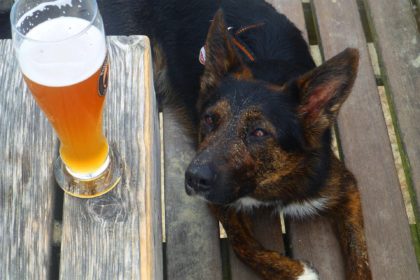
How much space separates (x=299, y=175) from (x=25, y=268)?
1.52m

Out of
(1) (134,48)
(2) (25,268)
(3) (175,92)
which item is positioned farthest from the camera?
(3) (175,92)

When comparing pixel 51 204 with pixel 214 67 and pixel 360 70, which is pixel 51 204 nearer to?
pixel 214 67

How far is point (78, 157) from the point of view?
55.3 inches

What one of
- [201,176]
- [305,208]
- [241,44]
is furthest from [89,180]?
[241,44]

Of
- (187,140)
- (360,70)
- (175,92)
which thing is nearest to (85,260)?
(187,140)

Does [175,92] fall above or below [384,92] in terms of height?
above

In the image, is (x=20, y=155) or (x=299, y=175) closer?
(x=20, y=155)

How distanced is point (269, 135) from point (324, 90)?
0.99 feet

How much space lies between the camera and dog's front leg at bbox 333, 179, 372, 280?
8.48 ft

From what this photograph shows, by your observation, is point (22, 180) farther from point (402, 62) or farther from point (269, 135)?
point (402, 62)

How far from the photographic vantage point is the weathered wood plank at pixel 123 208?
1.38 m

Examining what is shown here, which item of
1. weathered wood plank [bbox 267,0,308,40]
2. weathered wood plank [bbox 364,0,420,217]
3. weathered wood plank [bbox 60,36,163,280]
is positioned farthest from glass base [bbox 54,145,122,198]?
weathered wood plank [bbox 267,0,308,40]

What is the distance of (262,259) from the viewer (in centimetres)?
256

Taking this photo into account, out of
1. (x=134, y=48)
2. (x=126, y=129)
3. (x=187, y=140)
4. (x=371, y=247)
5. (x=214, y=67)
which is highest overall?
(x=134, y=48)
